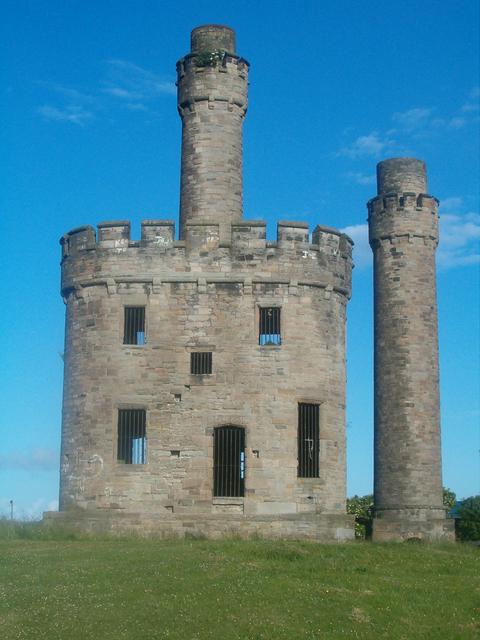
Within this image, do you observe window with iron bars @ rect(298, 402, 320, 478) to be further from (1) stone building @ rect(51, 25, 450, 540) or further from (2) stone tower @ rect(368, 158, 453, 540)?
(2) stone tower @ rect(368, 158, 453, 540)

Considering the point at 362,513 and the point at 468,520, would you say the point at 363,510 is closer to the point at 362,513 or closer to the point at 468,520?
the point at 362,513

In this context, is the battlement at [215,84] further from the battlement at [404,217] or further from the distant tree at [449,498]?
the distant tree at [449,498]

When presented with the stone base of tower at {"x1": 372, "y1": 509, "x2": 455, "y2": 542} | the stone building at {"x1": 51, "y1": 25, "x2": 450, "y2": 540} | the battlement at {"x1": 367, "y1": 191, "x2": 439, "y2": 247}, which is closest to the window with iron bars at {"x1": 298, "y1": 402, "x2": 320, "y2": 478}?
the stone building at {"x1": 51, "y1": 25, "x2": 450, "y2": 540}

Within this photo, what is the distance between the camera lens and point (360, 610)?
1708cm

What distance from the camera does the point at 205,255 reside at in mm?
26953

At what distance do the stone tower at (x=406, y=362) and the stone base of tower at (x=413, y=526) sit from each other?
1.3 inches

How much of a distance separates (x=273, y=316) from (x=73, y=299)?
572cm

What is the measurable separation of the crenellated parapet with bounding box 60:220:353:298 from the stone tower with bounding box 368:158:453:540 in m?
6.78

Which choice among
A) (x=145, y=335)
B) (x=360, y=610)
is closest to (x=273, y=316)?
(x=145, y=335)

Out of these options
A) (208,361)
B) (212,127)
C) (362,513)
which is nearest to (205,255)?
(208,361)

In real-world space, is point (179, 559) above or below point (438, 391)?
below

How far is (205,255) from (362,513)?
1494 centimetres

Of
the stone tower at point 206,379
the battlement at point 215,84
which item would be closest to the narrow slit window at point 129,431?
the stone tower at point 206,379

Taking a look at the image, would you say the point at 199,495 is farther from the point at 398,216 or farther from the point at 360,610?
the point at 398,216
